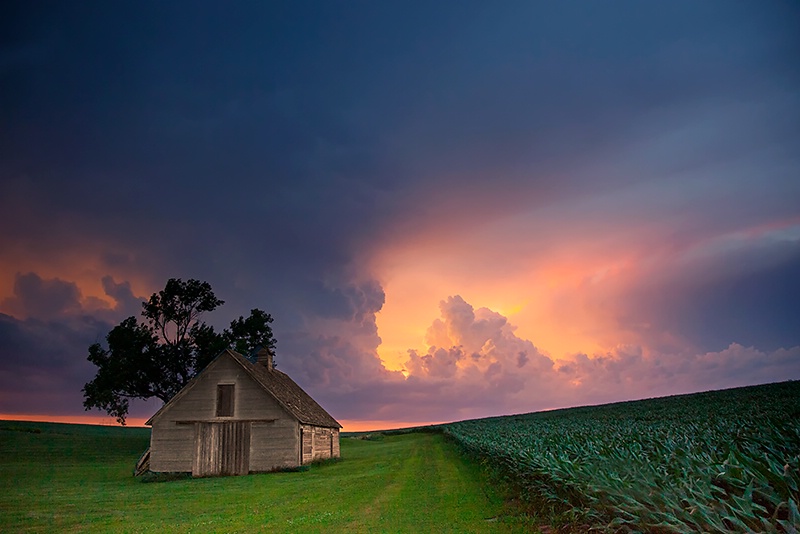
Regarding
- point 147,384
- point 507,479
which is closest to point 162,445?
point 147,384

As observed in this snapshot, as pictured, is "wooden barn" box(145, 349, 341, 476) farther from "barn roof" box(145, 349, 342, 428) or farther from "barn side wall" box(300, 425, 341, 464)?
"barn side wall" box(300, 425, 341, 464)

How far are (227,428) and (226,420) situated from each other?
1.74 ft

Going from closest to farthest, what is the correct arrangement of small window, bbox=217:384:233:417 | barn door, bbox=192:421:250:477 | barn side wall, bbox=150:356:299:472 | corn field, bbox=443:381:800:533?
corn field, bbox=443:381:800:533 → barn door, bbox=192:421:250:477 → barn side wall, bbox=150:356:299:472 → small window, bbox=217:384:233:417

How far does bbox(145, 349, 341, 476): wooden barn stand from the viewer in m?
35.7

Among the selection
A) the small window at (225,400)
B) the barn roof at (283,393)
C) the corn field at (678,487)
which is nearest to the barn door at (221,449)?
the small window at (225,400)

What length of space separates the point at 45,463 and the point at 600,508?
166 feet

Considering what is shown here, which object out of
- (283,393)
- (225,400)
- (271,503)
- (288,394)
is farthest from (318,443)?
(271,503)

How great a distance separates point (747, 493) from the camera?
6.59m

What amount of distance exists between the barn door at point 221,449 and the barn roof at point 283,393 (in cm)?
268

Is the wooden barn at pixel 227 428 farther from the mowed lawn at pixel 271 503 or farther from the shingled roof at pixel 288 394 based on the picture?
the mowed lawn at pixel 271 503

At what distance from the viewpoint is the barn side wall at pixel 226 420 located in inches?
1407

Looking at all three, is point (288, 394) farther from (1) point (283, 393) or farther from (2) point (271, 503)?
(2) point (271, 503)

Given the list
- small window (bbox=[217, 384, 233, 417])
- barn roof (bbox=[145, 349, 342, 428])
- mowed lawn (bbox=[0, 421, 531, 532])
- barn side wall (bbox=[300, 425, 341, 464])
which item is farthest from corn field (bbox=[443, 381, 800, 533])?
small window (bbox=[217, 384, 233, 417])

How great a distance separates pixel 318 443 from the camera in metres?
41.9
